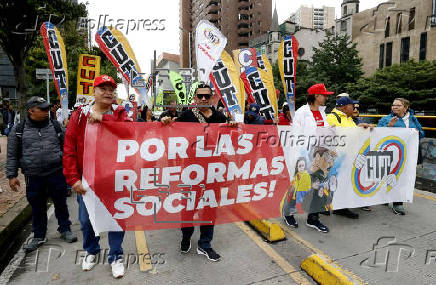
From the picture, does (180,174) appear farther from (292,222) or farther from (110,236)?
(292,222)

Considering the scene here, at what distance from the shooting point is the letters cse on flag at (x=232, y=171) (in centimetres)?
308

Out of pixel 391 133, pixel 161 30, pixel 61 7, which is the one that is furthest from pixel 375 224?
pixel 61 7

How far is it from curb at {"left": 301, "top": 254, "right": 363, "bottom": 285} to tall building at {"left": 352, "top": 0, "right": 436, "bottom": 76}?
1161 inches

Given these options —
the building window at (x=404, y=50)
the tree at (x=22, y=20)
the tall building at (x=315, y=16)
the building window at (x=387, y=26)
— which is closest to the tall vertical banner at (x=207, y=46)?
the tree at (x=22, y=20)

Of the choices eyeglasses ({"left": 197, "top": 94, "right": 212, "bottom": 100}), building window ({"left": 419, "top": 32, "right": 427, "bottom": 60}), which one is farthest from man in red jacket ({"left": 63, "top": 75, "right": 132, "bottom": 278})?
building window ({"left": 419, "top": 32, "right": 427, "bottom": 60})

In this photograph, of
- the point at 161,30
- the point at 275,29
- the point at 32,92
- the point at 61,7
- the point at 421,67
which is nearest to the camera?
the point at 161,30

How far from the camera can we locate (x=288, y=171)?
3.91 metres

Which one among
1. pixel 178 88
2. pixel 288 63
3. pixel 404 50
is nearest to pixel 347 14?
pixel 404 50

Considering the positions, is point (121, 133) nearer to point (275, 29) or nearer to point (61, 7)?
point (61, 7)

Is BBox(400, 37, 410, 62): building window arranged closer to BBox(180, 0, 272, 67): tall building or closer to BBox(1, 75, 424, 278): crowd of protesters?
BBox(1, 75, 424, 278): crowd of protesters

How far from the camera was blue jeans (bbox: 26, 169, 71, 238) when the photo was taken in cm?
367

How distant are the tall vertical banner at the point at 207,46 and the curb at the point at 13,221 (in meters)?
3.68

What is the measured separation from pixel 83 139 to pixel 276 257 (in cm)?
250

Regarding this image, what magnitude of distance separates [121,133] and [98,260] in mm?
1509
